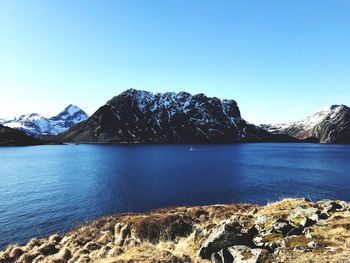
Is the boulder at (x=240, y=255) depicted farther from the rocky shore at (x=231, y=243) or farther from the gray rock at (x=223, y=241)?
the gray rock at (x=223, y=241)

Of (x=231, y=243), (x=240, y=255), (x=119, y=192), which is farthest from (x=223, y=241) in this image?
(x=119, y=192)

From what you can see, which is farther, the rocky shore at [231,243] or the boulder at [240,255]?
the rocky shore at [231,243]

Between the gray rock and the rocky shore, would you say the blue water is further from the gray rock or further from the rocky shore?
the gray rock

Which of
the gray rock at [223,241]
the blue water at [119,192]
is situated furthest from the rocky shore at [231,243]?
the blue water at [119,192]

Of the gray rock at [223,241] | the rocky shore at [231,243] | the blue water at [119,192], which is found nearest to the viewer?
the rocky shore at [231,243]

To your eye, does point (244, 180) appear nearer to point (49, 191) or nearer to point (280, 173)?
point (280, 173)

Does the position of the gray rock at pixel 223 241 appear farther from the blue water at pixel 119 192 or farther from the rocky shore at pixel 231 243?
the blue water at pixel 119 192

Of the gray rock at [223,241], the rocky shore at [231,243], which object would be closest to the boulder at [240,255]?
the rocky shore at [231,243]

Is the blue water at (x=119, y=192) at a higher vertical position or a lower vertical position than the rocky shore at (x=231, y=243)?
lower

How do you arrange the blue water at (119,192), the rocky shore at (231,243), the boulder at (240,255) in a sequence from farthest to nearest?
the blue water at (119,192) → the rocky shore at (231,243) → the boulder at (240,255)

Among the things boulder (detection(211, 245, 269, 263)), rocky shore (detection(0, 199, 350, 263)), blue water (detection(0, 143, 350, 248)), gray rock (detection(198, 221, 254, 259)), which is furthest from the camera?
blue water (detection(0, 143, 350, 248))

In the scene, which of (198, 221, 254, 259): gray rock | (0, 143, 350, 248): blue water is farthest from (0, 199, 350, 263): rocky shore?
(0, 143, 350, 248): blue water

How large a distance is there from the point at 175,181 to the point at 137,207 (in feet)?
130

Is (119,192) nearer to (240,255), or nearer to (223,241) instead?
(223,241)
